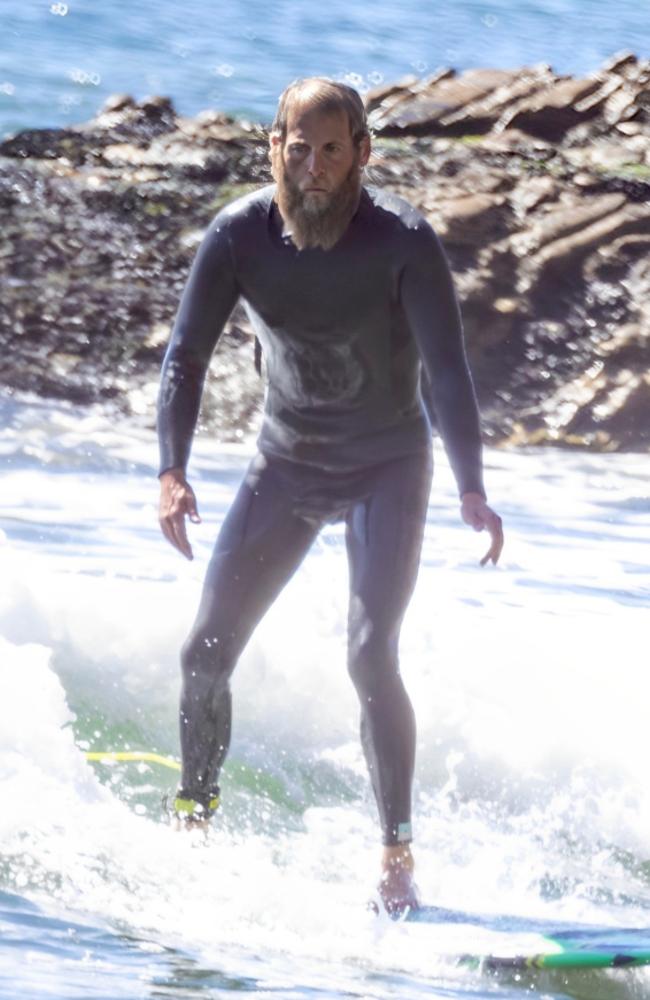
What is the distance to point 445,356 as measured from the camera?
5.11m

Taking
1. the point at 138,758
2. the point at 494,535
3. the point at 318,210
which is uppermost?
the point at 318,210

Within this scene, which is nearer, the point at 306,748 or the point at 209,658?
the point at 209,658

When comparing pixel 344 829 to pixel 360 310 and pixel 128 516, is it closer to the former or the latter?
pixel 360 310

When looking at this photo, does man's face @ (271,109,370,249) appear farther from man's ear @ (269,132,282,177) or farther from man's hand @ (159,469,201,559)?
man's hand @ (159,469,201,559)

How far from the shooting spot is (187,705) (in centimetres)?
547

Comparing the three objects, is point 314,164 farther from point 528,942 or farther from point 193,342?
point 528,942

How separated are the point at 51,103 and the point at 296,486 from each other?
3428 centimetres

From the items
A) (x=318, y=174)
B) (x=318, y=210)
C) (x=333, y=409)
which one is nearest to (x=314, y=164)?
(x=318, y=174)

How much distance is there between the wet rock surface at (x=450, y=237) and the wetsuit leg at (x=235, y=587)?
10.4m

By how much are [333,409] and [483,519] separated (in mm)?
615

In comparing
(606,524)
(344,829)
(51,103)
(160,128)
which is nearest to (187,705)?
(344,829)

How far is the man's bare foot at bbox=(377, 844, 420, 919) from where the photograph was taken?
5.18 m

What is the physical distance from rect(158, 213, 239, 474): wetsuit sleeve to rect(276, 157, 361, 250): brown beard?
20 cm

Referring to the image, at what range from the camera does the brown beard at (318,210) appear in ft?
16.7
